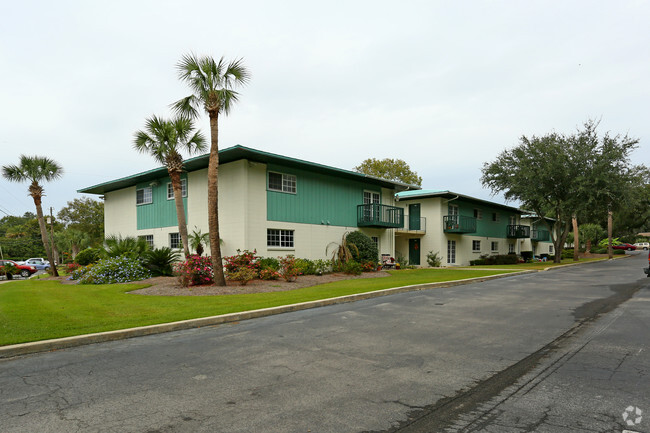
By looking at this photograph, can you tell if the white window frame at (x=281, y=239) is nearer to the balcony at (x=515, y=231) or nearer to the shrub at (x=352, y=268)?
the shrub at (x=352, y=268)

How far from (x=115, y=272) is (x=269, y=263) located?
267 inches

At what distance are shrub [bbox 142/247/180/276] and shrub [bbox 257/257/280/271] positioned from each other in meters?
4.92

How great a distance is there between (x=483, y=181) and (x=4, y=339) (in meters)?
34.7

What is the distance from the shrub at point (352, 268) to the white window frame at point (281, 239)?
2.92m

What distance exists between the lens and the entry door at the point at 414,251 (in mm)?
31609

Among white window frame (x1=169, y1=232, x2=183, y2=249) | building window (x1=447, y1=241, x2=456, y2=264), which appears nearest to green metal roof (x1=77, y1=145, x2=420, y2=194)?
white window frame (x1=169, y1=232, x2=183, y2=249)

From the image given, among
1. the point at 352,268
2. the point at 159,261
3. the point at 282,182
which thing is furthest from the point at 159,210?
the point at 352,268

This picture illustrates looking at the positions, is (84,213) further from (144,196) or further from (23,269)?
(144,196)

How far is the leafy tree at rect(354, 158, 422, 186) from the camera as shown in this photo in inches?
1817

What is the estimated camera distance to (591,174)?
29484mm

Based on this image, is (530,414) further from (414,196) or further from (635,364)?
(414,196)

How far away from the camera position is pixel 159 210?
23172 millimetres

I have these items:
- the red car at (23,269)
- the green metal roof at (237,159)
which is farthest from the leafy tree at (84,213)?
the green metal roof at (237,159)

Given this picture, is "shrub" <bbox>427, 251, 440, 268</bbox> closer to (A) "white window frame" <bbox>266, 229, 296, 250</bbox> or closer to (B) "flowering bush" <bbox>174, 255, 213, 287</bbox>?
(A) "white window frame" <bbox>266, 229, 296, 250</bbox>
